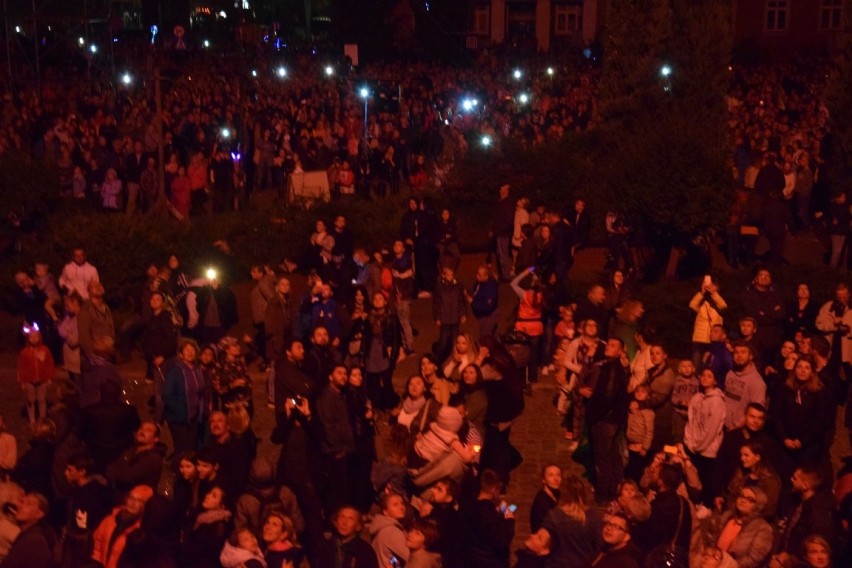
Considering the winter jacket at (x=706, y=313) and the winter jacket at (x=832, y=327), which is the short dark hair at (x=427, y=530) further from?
the winter jacket at (x=832, y=327)

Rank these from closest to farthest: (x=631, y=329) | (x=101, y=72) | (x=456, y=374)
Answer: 1. (x=456, y=374)
2. (x=631, y=329)
3. (x=101, y=72)

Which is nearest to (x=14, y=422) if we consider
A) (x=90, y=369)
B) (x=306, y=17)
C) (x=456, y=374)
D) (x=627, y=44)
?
(x=90, y=369)

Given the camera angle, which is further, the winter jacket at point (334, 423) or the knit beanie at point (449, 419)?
the winter jacket at point (334, 423)

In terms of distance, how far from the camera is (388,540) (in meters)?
7.59

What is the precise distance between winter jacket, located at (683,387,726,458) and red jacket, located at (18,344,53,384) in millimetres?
6203

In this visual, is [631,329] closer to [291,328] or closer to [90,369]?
[291,328]

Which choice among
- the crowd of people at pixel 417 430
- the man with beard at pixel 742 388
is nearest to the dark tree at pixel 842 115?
the crowd of people at pixel 417 430

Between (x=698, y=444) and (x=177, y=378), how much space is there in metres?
4.47

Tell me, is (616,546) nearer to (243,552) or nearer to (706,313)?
(243,552)

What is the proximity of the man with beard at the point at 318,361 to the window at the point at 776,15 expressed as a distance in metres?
42.6

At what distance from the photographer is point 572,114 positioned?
91.2 ft

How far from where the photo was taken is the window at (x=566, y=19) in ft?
173

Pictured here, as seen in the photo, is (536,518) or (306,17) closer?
(536,518)

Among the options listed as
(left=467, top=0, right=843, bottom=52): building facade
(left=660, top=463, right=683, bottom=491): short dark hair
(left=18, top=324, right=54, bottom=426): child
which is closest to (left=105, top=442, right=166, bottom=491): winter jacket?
(left=18, top=324, right=54, bottom=426): child
